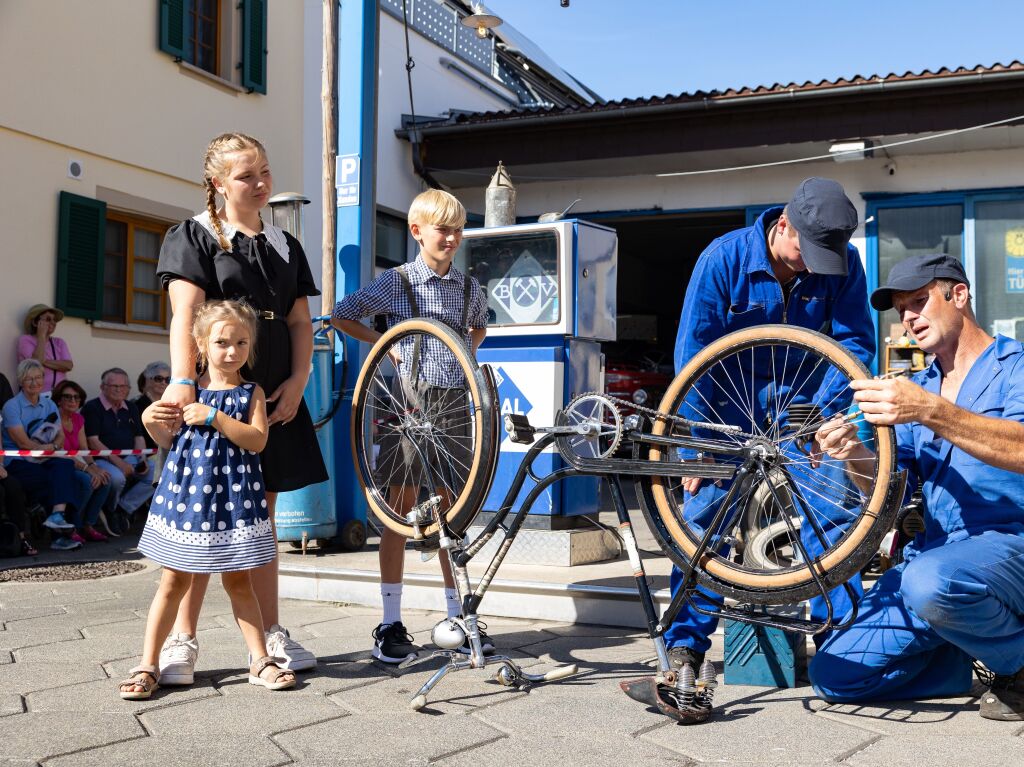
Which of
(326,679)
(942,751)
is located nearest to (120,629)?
(326,679)

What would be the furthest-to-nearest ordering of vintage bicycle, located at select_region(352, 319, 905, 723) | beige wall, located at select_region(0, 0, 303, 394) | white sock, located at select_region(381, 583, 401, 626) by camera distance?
beige wall, located at select_region(0, 0, 303, 394) → white sock, located at select_region(381, 583, 401, 626) → vintage bicycle, located at select_region(352, 319, 905, 723)

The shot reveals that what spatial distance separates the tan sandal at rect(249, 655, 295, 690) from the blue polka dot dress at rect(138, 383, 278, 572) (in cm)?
34

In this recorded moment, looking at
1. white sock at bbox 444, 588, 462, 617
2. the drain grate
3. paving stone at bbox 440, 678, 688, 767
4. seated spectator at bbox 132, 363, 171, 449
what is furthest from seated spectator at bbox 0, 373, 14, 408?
paving stone at bbox 440, 678, 688, 767

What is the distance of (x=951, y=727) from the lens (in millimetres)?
2984

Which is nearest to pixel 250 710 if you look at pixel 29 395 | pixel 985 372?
pixel 985 372

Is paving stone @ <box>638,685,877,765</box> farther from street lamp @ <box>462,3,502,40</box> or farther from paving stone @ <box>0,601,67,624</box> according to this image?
street lamp @ <box>462,3,502,40</box>

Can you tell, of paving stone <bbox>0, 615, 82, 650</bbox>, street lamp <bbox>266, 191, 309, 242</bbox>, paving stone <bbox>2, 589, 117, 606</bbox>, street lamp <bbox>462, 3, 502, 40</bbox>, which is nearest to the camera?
paving stone <bbox>0, 615, 82, 650</bbox>

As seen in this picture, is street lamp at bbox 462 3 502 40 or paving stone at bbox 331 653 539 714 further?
street lamp at bbox 462 3 502 40

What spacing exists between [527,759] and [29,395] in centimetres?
663

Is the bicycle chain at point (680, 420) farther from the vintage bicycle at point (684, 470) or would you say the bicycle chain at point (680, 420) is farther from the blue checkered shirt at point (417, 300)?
the blue checkered shirt at point (417, 300)

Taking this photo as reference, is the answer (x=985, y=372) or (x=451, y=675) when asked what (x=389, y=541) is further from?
(x=985, y=372)

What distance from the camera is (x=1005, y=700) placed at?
3.04 meters

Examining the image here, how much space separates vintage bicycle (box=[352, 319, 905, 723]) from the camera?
2.95 meters

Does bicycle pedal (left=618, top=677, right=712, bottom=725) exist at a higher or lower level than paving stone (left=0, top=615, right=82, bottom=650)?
higher
